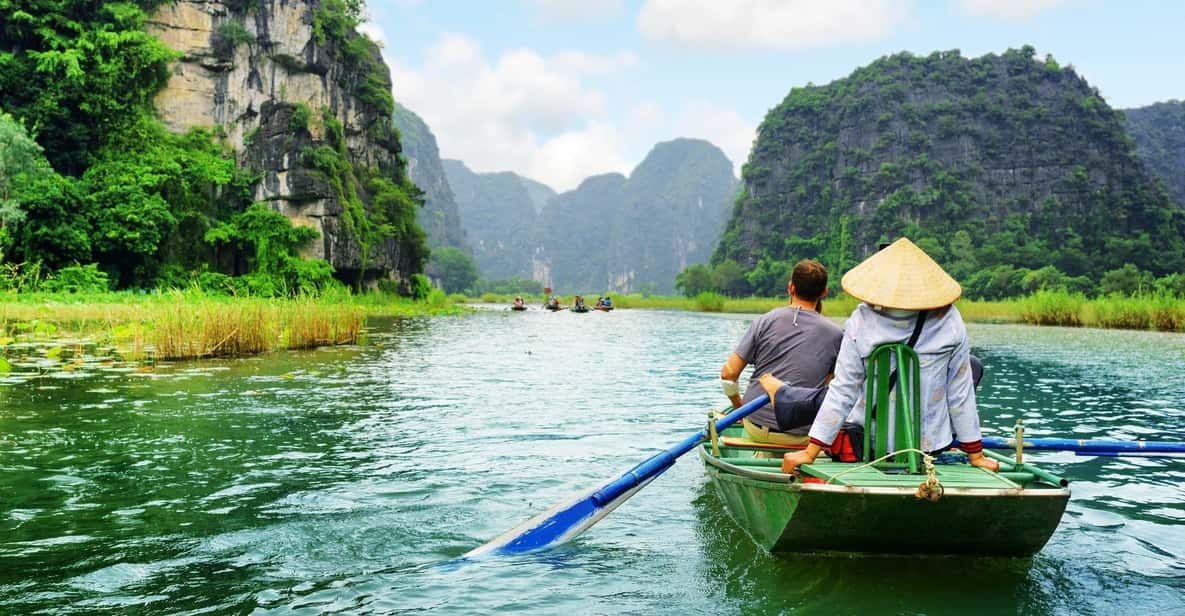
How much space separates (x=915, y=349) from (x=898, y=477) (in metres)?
0.59

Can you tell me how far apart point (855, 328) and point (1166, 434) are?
20.5ft

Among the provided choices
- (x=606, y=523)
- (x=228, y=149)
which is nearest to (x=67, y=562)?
(x=606, y=523)

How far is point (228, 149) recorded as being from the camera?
3719 cm

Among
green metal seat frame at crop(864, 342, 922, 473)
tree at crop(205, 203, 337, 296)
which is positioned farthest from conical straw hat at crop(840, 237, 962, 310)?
tree at crop(205, 203, 337, 296)

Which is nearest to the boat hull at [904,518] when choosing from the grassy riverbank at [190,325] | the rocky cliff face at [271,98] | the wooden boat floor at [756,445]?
the wooden boat floor at [756,445]

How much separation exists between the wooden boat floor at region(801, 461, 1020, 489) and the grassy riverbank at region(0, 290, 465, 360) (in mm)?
11436

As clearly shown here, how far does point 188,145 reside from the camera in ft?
118

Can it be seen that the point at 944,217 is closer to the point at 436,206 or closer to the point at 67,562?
the point at 67,562

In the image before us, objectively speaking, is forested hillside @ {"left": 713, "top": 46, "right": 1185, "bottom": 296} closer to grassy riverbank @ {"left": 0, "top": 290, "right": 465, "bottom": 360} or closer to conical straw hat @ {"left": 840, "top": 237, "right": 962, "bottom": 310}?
grassy riverbank @ {"left": 0, "top": 290, "right": 465, "bottom": 360}

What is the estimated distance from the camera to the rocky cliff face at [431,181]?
511ft

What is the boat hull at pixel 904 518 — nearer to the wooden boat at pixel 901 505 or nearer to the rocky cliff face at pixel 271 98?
the wooden boat at pixel 901 505

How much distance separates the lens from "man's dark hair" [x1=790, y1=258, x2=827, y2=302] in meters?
4.45

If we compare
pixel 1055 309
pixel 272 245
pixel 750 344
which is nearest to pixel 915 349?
pixel 750 344

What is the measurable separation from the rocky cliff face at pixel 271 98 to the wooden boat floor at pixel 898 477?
120 ft
